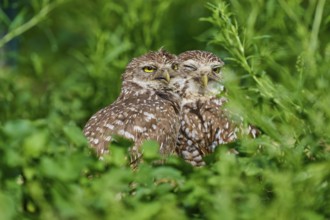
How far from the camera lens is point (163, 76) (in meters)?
7.42

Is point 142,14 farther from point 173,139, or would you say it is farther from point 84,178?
point 84,178

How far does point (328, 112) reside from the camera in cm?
435

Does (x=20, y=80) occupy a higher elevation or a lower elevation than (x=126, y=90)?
higher

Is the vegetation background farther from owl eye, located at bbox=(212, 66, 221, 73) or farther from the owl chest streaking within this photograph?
owl eye, located at bbox=(212, 66, 221, 73)

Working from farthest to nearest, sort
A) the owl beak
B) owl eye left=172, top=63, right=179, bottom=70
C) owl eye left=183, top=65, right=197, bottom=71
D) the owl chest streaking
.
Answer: owl eye left=172, top=63, right=179, bottom=70
owl eye left=183, top=65, right=197, bottom=71
the owl beak
the owl chest streaking

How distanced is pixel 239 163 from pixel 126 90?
340cm

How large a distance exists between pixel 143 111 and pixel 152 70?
0.96 m

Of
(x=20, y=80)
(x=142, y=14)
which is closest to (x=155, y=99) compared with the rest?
(x=142, y=14)

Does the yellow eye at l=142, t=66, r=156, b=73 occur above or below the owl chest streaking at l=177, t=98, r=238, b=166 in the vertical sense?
above

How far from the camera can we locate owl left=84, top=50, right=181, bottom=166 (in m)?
6.18

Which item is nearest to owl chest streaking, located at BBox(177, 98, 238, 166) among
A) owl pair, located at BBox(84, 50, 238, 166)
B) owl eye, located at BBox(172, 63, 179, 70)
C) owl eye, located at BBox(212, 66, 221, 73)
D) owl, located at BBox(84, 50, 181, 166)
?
owl pair, located at BBox(84, 50, 238, 166)

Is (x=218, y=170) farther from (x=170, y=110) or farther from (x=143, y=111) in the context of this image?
(x=170, y=110)

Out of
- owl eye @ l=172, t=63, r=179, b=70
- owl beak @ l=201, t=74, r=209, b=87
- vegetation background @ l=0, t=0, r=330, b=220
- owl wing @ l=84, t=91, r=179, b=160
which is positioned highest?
owl eye @ l=172, t=63, r=179, b=70

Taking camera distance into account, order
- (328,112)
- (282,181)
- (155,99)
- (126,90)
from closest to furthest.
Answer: (282,181)
(328,112)
(155,99)
(126,90)
